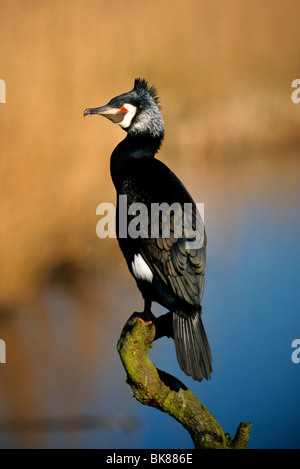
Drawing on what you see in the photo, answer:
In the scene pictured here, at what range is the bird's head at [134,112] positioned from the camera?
1.76 metres

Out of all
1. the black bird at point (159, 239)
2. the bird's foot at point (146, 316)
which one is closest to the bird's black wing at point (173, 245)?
the black bird at point (159, 239)

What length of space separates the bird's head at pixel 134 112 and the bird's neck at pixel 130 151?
17 mm

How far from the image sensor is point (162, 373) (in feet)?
5.48

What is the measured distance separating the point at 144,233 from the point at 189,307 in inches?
8.5

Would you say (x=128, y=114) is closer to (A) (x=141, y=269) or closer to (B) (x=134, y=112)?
(B) (x=134, y=112)

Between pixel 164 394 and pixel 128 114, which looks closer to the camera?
pixel 164 394

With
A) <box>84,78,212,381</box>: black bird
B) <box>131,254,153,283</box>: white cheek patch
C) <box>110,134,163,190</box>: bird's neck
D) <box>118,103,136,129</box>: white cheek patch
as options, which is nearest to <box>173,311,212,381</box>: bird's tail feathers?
<box>84,78,212,381</box>: black bird

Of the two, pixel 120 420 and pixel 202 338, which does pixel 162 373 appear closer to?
pixel 202 338

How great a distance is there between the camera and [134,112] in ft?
5.82

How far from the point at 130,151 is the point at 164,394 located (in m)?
0.64

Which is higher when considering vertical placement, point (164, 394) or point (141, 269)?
point (141, 269)

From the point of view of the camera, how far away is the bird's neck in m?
1.76

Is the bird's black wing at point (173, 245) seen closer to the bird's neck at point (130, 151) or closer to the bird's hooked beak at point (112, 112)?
the bird's neck at point (130, 151)

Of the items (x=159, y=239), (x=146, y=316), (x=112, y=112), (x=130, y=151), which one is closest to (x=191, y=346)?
(x=146, y=316)
